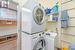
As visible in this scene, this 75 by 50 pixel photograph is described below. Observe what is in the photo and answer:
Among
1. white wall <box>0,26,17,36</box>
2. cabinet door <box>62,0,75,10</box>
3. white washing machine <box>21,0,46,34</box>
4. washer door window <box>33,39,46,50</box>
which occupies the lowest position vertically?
washer door window <box>33,39,46,50</box>

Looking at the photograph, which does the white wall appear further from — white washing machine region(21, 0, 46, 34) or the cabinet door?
the cabinet door

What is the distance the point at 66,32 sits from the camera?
2.86 metres

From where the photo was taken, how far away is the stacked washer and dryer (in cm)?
255

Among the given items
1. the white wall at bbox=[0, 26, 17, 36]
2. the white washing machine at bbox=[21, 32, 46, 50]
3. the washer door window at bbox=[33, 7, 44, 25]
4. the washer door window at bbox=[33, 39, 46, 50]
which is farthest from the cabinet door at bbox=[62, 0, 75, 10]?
the white wall at bbox=[0, 26, 17, 36]

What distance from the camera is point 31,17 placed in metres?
2.52

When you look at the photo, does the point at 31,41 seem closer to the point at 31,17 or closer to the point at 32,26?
the point at 32,26

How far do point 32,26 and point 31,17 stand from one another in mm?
234

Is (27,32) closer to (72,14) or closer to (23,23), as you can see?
(23,23)

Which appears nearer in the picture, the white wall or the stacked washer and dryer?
the white wall

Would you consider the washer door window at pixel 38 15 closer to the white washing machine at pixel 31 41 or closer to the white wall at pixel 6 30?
the white washing machine at pixel 31 41

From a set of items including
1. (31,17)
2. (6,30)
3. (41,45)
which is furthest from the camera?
(41,45)

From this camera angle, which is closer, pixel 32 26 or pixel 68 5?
pixel 32 26

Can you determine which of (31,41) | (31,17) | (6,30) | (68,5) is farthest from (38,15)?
(6,30)

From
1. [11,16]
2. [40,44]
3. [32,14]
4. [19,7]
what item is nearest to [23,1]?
[19,7]
